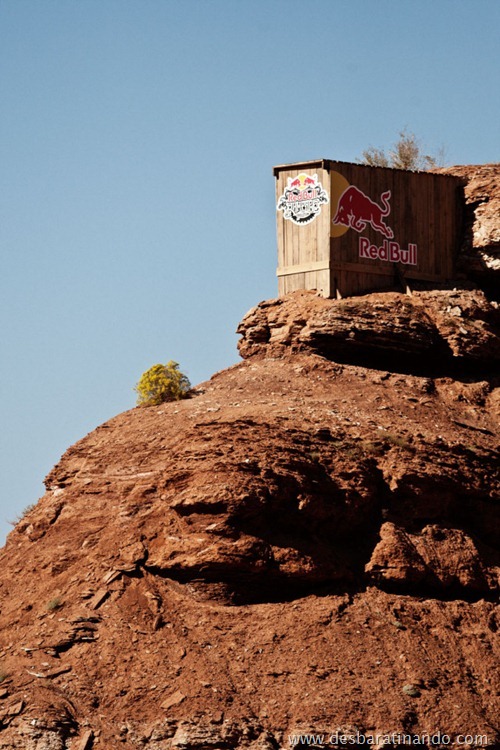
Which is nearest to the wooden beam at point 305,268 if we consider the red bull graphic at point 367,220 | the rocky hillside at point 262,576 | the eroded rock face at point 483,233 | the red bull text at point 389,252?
the red bull graphic at point 367,220

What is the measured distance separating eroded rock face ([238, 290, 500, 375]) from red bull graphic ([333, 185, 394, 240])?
69.0 inches

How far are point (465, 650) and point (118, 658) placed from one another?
630 centimetres

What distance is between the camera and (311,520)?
82.5 feet

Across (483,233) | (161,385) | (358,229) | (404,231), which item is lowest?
(161,385)

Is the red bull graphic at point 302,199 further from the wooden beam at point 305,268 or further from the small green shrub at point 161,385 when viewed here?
the small green shrub at point 161,385

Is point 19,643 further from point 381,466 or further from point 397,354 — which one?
point 397,354

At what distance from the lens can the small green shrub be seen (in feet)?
99.1

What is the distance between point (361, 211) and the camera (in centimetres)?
3164

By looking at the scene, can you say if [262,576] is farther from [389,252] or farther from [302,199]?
[302,199]

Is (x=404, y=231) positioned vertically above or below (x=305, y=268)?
above

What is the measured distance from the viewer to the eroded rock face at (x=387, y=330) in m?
30.2

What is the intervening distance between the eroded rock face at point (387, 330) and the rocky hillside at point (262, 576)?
1110mm

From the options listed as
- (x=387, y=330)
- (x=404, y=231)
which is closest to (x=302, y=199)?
(x=404, y=231)

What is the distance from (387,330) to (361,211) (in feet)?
10.6
